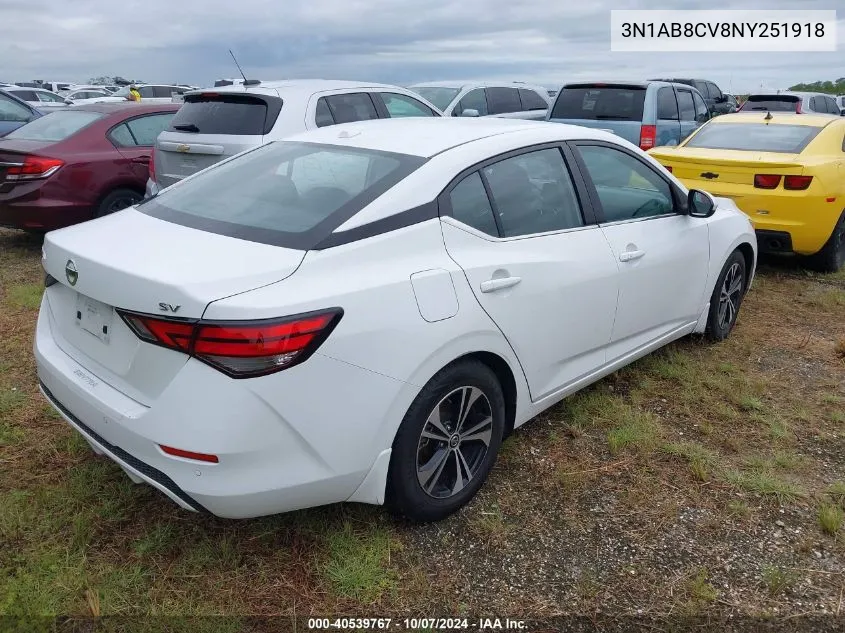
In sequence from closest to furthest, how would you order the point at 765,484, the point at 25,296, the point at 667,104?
the point at 765,484, the point at 25,296, the point at 667,104

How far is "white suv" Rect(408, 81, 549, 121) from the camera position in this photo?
1065 cm

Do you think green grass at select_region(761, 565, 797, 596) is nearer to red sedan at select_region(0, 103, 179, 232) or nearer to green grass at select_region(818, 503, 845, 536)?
green grass at select_region(818, 503, 845, 536)

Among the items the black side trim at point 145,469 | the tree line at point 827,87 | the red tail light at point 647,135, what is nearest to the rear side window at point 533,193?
the black side trim at point 145,469

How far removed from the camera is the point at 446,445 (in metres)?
2.80

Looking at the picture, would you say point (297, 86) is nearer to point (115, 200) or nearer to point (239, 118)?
point (239, 118)

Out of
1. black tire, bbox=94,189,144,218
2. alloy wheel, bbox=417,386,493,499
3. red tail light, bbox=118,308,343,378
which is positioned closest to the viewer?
red tail light, bbox=118,308,343,378

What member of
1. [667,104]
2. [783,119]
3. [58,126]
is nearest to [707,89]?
[667,104]

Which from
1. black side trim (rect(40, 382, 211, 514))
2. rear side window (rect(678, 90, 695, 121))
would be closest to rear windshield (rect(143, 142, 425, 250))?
black side trim (rect(40, 382, 211, 514))

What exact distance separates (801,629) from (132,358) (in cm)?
244

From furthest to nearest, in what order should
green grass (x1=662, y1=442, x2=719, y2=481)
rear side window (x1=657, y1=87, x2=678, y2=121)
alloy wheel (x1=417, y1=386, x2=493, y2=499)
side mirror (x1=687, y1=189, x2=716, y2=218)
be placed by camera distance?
rear side window (x1=657, y1=87, x2=678, y2=121), side mirror (x1=687, y1=189, x2=716, y2=218), green grass (x1=662, y1=442, x2=719, y2=481), alloy wheel (x1=417, y1=386, x2=493, y2=499)

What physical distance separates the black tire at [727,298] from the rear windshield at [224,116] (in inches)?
→ 146

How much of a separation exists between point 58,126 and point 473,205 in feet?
19.7

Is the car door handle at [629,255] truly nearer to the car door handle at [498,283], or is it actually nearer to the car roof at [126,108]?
the car door handle at [498,283]

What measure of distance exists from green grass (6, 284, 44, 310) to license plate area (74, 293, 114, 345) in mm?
3293
